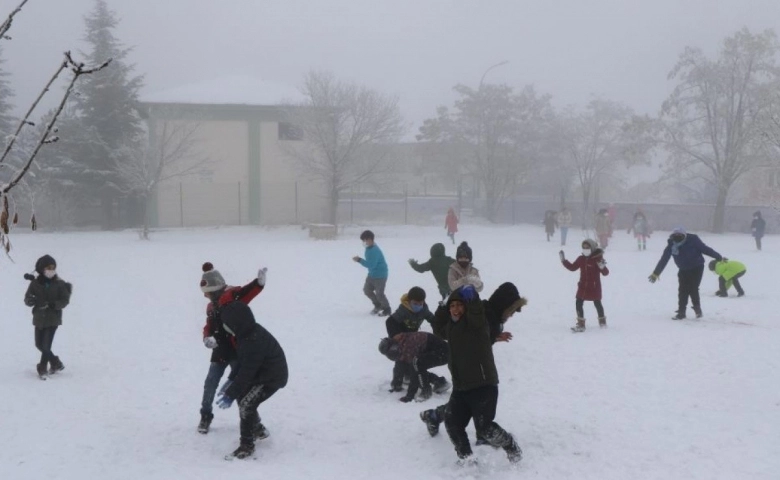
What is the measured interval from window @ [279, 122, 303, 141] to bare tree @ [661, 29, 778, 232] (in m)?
21.7

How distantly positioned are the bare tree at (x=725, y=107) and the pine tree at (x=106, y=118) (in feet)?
98.9

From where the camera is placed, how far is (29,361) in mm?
9945

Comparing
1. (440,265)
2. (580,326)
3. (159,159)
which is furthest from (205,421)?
(159,159)

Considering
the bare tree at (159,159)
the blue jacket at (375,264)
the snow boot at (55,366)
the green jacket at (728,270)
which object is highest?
the bare tree at (159,159)

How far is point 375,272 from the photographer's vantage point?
1309 cm

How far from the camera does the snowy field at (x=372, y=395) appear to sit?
6.04 meters

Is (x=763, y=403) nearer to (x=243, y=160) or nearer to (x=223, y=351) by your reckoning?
(x=223, y=351)

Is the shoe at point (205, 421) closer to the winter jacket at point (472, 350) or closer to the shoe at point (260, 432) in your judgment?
→ the shoe at point (260, 432)

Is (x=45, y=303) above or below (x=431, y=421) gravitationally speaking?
above

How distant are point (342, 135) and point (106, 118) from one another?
12859mm

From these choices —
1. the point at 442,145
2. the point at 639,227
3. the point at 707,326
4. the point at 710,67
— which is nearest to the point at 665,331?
the point at 707,326

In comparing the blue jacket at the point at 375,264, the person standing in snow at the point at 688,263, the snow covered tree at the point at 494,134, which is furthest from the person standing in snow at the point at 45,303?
the snow covered tree at the point at 494,134

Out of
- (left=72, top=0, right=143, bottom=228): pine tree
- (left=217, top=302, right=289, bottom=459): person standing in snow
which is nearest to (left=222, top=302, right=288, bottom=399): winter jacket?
(left=217, top=302, right=289, bottom=459): person standing in snow

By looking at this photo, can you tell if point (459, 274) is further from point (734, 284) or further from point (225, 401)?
point (734, 284)
